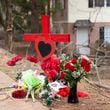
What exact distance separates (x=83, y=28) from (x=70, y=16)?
1446 mm

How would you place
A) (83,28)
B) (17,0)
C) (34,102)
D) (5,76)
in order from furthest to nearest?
(83,28)
(17,0)
(5,76)
(34,102)

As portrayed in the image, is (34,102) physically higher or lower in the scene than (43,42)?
lower

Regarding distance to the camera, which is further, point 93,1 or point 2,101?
point 93,1

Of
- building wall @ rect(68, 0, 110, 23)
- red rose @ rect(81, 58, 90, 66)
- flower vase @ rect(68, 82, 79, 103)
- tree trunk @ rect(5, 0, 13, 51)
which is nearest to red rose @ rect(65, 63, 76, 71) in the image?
red rose @ rect(81, 58, 90, 66)

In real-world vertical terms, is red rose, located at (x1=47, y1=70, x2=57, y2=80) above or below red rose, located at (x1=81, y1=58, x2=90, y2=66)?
below

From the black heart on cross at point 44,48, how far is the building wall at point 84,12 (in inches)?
1130

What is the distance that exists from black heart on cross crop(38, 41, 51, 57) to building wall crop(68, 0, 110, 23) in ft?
94.1

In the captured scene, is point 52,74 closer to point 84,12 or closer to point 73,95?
point 73,95

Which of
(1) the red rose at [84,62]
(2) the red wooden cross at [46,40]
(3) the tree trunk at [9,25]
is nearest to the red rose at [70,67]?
(1) the red rose at [84,62]

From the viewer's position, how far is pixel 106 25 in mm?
37906

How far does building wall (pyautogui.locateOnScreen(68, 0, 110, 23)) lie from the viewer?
37.8m

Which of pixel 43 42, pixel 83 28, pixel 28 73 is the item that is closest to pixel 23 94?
pixel 28 73

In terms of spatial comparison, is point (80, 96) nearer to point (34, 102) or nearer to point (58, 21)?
point (34, 102)

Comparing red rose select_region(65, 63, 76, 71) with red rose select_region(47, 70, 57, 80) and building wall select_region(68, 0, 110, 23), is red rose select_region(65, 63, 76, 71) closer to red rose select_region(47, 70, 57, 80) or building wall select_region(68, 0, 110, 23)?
red rose select_region(47, 70, 57, 80)
